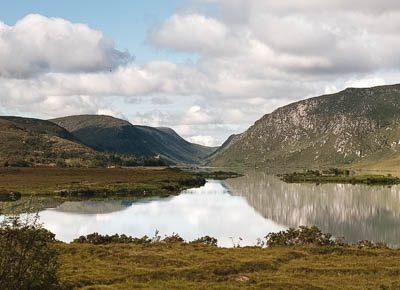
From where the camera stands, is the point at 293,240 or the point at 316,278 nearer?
the point at 316,278

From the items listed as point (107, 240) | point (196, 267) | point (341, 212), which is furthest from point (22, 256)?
point (341, 212)

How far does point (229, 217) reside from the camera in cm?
12450

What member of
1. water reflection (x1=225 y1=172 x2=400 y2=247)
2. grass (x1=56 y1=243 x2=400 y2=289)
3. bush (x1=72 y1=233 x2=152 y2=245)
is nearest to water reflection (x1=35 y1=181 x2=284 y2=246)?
water reflection (x1=225 y1=172 x2=400 y2=247)

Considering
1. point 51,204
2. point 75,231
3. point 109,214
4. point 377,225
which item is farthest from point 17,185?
point 377,225

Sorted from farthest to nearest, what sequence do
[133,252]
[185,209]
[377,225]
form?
[185,209], [377,225], [133,252]

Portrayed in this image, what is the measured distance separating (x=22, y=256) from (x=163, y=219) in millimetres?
90797

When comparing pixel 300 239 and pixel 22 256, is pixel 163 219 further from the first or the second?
pixel 22 256

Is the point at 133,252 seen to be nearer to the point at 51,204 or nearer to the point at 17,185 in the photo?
the point at 51,204

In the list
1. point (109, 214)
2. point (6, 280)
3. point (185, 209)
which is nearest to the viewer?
point (6, 280)

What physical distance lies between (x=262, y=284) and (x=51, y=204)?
121 m

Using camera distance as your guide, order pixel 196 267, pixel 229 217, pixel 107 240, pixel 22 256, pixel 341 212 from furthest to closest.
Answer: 1. pixel 341 212
2. pixel 229 217
3. pixel 107 240
4. pixel 196 267
5. pixel 22 256

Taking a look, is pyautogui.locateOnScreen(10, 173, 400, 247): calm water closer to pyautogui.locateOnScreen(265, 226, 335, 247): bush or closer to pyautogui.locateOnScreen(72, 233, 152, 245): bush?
pyautogui.locateOnScreen(265, 226, 335, 247): bush

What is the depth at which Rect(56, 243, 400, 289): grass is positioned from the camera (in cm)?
3850

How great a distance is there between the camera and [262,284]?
124ft
